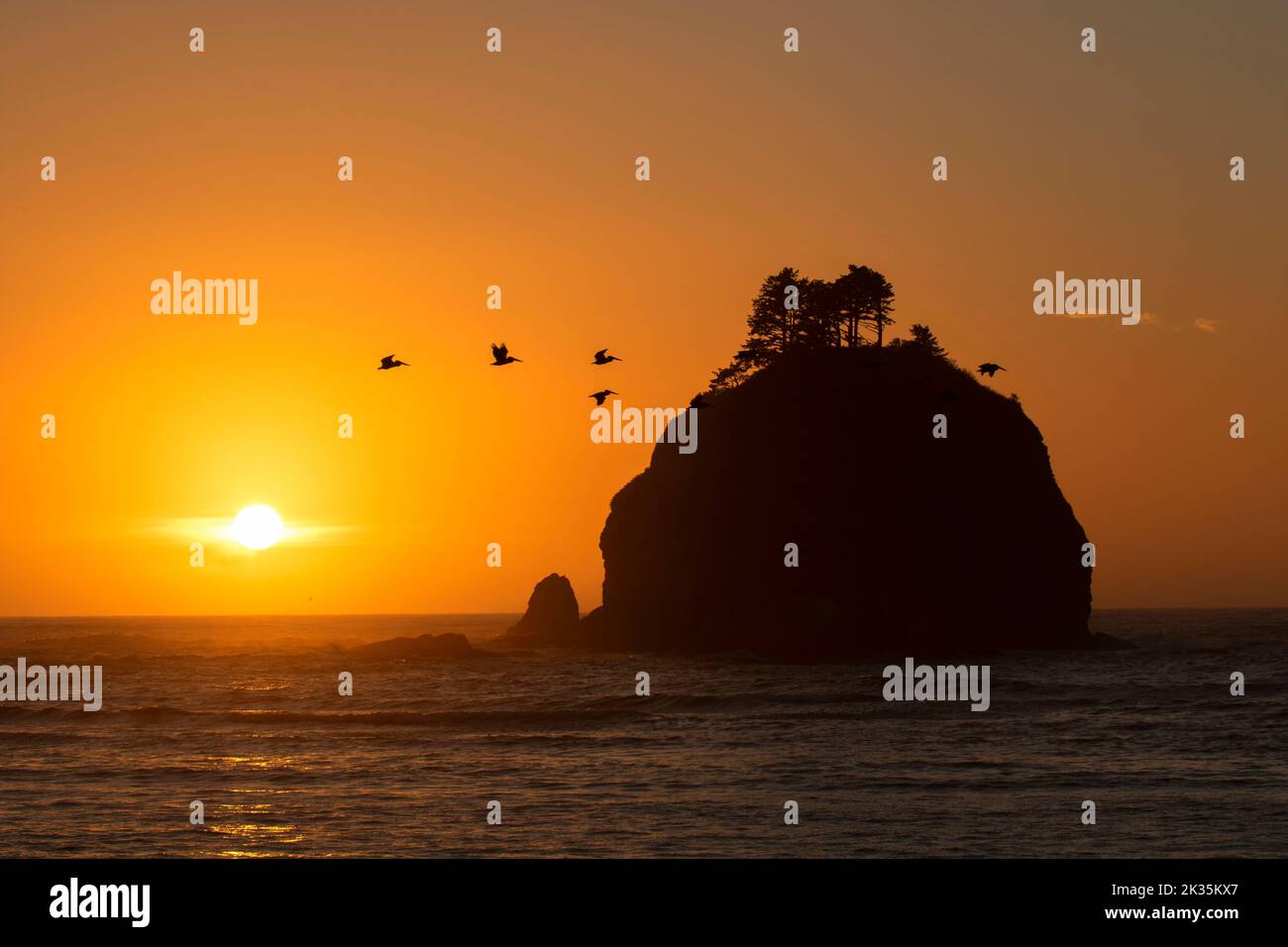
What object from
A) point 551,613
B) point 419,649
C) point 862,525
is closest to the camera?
point 862,525

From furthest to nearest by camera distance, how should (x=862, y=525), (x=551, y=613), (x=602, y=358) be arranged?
(x=551, y=613) < (x=862, y=525) < (x=602, y=358)

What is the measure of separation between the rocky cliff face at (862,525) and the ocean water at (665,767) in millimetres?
6375

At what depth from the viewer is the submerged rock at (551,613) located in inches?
4107

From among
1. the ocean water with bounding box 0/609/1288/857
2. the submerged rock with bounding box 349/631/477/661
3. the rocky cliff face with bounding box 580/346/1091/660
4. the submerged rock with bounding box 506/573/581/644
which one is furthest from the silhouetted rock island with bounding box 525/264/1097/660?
the submerged rock with bounding box 506/573/581/644

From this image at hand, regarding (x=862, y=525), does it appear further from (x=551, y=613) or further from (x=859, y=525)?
(x=551, y=613)

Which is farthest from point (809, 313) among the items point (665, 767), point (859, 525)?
point (665, 767)

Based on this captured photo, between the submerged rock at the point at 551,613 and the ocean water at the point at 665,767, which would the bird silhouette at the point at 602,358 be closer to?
the ocean water at the point at 665,767

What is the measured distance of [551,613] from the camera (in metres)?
107

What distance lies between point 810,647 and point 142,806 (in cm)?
4919

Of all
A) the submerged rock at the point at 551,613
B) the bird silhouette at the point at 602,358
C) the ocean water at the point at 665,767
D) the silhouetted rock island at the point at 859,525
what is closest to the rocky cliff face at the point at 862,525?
the silhouetted rock island at the point at 859,525

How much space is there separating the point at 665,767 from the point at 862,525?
41.9 metres
